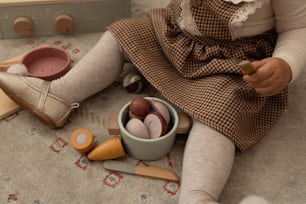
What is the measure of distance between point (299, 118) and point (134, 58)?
1.21ft

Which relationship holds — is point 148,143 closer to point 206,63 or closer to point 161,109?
point 161,109

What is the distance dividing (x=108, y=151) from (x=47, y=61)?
1.00 ft

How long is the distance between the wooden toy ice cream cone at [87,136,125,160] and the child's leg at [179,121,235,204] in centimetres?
12

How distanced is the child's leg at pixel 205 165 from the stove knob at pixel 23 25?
501 mm

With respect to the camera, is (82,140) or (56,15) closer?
(82,140)

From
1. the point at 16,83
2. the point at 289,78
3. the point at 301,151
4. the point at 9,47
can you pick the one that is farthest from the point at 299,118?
the point at 9,47

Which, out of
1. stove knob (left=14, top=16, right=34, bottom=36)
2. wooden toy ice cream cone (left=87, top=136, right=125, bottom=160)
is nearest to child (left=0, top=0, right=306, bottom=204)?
wooden toy ice cream cone (left=87, top=136, right=125, bottom=160)

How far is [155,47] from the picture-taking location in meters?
0.81

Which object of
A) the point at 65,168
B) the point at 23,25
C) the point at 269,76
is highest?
the point at 269,76

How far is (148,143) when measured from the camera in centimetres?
68

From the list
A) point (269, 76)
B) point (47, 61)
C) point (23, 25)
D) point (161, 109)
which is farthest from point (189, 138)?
point (23, 25)

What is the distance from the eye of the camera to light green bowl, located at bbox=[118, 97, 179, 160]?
685mm

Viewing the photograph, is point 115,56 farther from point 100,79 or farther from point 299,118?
point 299,118

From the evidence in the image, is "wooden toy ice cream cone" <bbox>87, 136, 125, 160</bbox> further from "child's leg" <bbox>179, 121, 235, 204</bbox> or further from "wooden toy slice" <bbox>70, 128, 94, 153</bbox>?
"child's leg" <bbox>179, 121, 235, 204</bbox>
